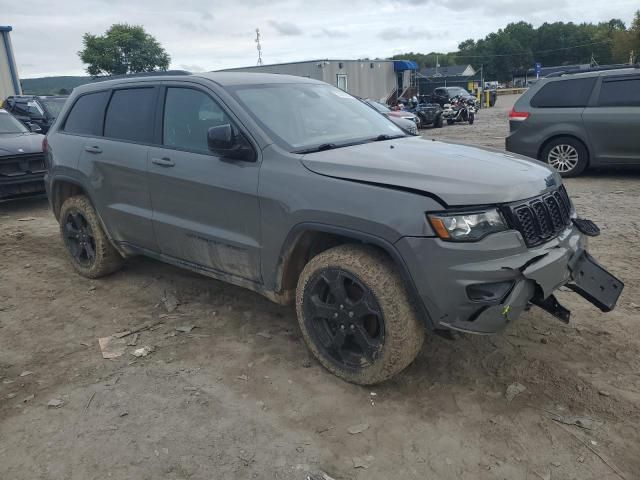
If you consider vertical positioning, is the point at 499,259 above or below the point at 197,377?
above

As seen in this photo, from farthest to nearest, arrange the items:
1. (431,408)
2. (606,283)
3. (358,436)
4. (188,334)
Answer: (188,334)
(606,283)
(431,408)
(358,436)

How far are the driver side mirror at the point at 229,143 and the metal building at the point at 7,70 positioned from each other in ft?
89.5

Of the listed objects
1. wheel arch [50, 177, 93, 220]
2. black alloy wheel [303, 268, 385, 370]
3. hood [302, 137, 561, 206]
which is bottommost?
black alloy wheel [303, 268, 385, 370]

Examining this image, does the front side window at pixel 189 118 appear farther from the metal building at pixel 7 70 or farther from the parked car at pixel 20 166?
the metal building at pixel 7 70

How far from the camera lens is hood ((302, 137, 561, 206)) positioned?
9.12ft

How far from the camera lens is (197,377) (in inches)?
134

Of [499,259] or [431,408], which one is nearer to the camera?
[499,259]

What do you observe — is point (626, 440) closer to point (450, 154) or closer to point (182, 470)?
point (450, 154)

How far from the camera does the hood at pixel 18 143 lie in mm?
8144

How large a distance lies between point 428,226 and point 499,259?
0.39 metres

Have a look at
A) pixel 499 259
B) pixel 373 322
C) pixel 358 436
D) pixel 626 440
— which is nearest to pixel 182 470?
pixel 358 436

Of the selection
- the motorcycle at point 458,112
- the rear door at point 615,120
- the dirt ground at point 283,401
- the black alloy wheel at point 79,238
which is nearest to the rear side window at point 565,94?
the rear door at point 615,120

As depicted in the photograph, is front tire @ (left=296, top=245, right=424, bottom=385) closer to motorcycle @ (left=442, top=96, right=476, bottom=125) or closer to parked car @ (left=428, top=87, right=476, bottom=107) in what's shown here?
motorcycle @ (left=442, top=96, right=476, bottom=125)

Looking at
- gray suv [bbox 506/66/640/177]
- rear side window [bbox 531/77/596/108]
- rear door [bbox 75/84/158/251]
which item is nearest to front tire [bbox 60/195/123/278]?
rear door [bbox 75/84/158/251]
